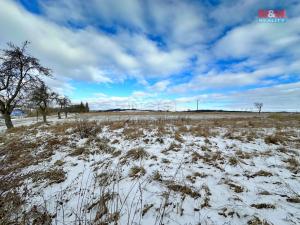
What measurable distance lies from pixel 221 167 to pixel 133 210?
2868 millimetres

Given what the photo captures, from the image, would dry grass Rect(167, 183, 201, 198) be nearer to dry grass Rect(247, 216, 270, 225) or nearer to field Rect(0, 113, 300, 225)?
field Rect(0, 113, 300, 225)

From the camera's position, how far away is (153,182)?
386cm

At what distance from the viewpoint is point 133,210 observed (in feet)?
9.71

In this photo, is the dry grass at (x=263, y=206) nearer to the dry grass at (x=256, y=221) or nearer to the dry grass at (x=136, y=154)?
the dry grass at (x=256, y=221)

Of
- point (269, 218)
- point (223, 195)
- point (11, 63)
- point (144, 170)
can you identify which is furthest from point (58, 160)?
point (11, 63)

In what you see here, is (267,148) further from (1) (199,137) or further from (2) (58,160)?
(2) (58,160)

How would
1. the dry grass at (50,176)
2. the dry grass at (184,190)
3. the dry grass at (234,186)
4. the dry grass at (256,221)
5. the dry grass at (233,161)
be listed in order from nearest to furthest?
the dry grass at (256,221) < the dry grass at (184,190) < the dry grass at (234,186) < the dry grass at (50,176) < the dry grass at (233,161)

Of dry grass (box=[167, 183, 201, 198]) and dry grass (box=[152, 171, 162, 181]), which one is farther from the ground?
dry grass (box=[152, 171, 162, 181])

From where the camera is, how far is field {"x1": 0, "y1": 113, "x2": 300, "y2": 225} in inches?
111

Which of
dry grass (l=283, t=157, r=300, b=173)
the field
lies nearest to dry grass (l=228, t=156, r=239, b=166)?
the field

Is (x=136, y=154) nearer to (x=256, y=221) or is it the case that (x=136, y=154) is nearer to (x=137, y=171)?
(x=137, y=171)

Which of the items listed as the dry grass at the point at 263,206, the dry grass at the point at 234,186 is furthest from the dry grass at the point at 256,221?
the dry grass at the point at 234,186

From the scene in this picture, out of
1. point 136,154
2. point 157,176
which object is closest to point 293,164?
point 157,176

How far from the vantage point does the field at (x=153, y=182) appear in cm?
281
